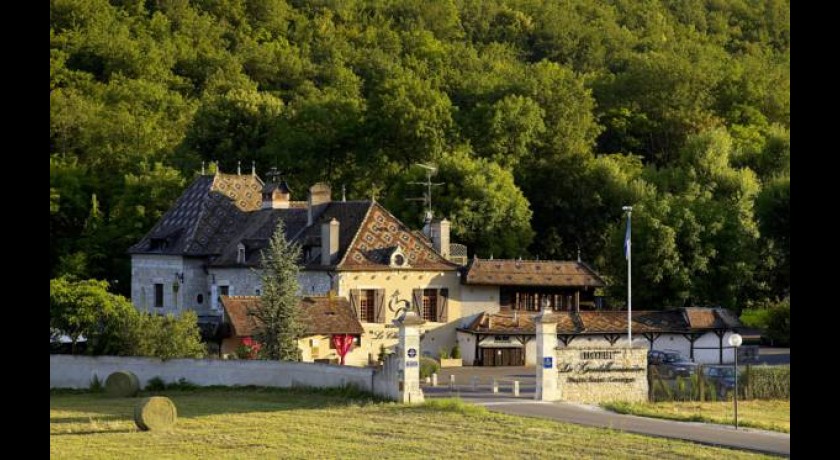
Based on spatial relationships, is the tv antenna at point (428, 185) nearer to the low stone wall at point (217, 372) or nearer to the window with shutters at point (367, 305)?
the window with shutters at point (367, 305)

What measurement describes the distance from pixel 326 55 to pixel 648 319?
5694 centimetres

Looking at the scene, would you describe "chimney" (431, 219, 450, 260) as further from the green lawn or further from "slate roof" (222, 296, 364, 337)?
the green lawn

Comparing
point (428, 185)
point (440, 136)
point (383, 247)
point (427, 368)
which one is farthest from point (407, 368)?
point (440, 136)

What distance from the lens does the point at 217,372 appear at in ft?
140

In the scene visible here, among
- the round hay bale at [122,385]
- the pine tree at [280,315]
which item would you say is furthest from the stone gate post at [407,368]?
the pine tree at [280,315]

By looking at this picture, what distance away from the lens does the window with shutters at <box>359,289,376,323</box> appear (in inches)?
2082

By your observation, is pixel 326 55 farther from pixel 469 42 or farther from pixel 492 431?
pixel 492 431

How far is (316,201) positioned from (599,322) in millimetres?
10886

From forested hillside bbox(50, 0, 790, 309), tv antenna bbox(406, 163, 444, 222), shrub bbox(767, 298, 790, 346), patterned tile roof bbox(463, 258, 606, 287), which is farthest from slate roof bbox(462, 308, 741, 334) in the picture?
tv antenna bbox(406, 163, 444, 222)

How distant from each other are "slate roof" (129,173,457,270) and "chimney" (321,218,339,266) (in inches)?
9.1

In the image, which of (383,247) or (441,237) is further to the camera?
(441,237)

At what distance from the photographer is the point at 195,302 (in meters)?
56.7

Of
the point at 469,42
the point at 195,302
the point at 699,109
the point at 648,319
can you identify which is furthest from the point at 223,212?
the point at 469,42

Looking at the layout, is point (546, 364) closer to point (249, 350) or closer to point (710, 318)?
point (249, 350)
